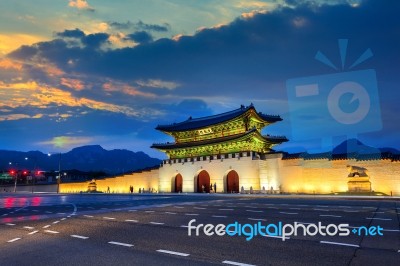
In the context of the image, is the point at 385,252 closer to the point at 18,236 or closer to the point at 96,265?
the point at 96,265

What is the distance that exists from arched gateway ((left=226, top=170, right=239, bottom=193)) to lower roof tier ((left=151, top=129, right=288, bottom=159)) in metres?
3.44

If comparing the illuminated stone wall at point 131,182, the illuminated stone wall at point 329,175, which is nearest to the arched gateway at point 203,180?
the illuminated stone wall at point 131,182

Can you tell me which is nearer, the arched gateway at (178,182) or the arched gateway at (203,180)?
the arched gateway at (203,180)

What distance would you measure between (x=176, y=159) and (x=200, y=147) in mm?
4578

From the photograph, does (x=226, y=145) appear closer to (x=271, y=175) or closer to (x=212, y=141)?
(x=212, y=141)

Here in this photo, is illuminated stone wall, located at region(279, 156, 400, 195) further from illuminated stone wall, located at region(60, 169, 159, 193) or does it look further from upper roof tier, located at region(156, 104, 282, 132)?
illuminated stone wall, located at region(60, 169, 159, 193)

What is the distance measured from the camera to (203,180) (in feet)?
152

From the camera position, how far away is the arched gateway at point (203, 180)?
4553 cm

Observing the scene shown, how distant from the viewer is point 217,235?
8352mm

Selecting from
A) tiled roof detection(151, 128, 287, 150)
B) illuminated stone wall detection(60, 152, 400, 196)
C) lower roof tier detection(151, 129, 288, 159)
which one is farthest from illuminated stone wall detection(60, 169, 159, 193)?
lower roof tier detection(151, 129, 288, 159)

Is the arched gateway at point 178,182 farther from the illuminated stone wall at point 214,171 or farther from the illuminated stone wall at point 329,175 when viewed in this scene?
the illuminated stone wall at point 329,175

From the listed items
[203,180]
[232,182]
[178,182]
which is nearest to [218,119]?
[203,180]

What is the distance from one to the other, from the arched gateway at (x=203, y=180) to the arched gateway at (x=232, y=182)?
163 inches

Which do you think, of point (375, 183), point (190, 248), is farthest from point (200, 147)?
point (190, 248)
